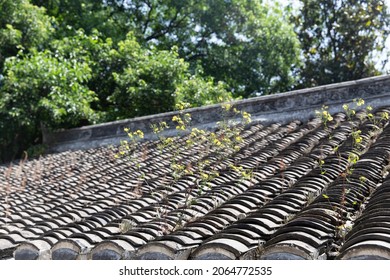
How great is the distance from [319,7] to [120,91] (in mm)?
11088

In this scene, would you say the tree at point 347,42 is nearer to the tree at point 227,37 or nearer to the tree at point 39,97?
the tree at point 227,37

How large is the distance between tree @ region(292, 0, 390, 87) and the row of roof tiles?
48.0 feet

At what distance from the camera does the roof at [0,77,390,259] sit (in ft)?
10.4

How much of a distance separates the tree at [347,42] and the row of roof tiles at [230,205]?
1462 cm

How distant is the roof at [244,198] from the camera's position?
3.16 m

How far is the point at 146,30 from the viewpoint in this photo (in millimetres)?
19141

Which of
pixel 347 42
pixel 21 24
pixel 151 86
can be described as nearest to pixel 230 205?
pixel 151 86

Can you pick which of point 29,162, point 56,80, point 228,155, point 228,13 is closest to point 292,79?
point 228,13

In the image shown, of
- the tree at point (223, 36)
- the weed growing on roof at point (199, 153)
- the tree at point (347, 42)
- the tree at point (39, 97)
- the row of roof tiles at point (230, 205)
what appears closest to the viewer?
the row of roof tiles at point (230, 205)

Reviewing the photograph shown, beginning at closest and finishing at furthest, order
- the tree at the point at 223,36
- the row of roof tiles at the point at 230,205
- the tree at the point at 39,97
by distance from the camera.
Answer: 1. the row of roof tiles at the point at 230,205
2. the tree at the point at 39,97
3. the tree at the point at 223,36

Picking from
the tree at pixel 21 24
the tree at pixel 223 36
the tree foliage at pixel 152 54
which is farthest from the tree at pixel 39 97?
the tree at pixel 223 36

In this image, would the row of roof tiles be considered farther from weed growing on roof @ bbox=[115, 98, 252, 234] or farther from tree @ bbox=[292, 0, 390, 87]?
tree @ bbox=[292, 0, 390, 87]

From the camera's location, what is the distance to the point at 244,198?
4.27m

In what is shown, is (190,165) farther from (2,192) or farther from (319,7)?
(319,7)
